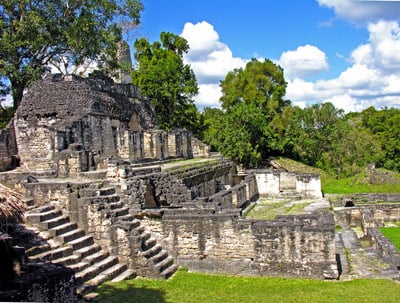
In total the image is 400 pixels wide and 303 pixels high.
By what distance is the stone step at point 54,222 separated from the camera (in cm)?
1066

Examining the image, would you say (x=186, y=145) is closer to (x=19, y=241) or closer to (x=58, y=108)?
(x=58, y=108)

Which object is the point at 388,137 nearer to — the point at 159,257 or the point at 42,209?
the point at 159,257

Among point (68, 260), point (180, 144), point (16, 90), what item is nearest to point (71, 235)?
point (68, 260)

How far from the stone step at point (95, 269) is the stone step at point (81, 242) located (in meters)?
0.67

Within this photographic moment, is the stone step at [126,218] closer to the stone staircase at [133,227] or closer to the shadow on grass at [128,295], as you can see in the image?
the stone staircase at [133,227]

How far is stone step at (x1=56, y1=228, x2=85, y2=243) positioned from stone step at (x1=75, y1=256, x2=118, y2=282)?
3.22ft

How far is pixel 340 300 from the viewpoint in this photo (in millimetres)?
8953

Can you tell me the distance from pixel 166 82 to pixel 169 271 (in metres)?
21.5

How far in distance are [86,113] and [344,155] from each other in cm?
2476

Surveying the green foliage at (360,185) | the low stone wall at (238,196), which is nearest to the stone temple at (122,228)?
the low stone wall at (238,196)

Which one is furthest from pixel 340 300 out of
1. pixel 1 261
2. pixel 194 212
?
pixel 1 261

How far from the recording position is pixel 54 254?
32.2ft

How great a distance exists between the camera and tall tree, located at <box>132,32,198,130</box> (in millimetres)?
31156

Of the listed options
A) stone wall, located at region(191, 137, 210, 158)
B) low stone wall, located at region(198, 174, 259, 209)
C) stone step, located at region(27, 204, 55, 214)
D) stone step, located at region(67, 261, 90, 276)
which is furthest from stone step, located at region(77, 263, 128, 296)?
stone wall, located at region(191, 137, 210, 158)
